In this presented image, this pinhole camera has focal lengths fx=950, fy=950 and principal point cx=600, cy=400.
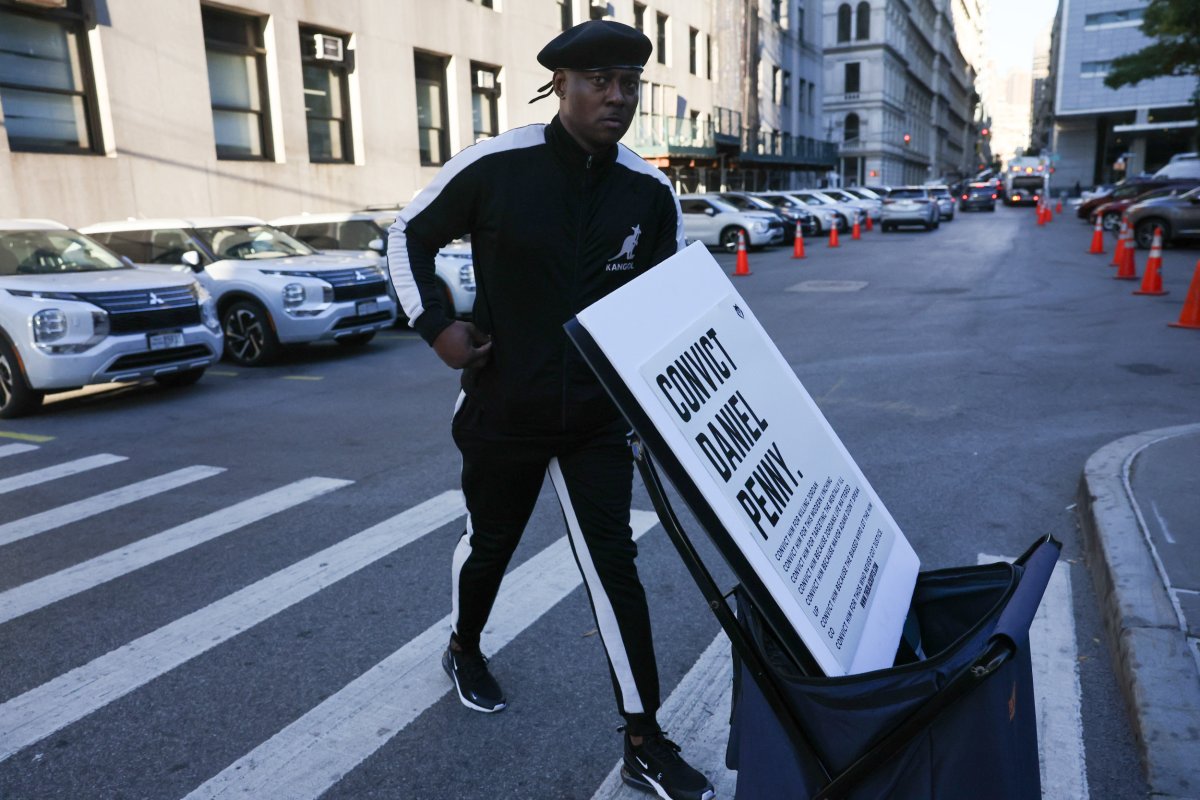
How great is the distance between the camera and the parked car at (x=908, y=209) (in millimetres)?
33531

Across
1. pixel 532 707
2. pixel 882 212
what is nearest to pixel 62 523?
pixel 532 707

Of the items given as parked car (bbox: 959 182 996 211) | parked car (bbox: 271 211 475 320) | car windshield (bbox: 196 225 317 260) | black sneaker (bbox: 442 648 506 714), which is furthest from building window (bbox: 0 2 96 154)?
parked car (bbox: 959 182 996 211)

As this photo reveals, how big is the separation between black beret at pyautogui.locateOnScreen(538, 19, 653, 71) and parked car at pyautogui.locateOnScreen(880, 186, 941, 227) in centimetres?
3331

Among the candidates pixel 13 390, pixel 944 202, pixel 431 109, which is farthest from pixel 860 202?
pixel 13 390

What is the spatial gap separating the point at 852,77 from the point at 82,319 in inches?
3453

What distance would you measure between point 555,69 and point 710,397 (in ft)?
4.07

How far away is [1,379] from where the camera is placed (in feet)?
28.6

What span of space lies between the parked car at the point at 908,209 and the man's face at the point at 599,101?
33273 millimetres

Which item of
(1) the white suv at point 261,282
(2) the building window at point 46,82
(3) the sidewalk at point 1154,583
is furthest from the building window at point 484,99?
(3) the sidewalk at point 1154,583

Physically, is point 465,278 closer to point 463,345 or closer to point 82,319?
point 82,319

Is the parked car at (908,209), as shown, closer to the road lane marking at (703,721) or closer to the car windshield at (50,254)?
the car windshield at (50,254)

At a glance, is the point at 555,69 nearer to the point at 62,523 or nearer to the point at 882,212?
the point at 62,523

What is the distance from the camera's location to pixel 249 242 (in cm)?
→ 1211

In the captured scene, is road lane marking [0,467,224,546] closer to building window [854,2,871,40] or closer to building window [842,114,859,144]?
building window [842,114,859,144]
